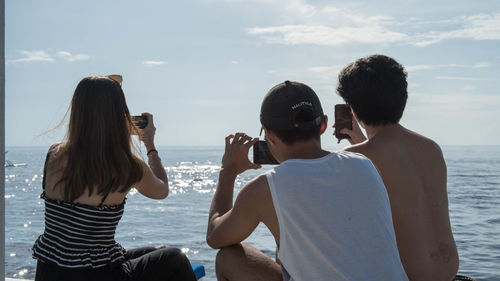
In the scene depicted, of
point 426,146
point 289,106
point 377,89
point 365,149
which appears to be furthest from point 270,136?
point 426,146

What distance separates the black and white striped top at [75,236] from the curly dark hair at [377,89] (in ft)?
4.61

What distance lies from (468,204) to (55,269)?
19580 millimetres

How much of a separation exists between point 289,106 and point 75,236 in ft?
4.30

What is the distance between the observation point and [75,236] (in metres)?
2.64

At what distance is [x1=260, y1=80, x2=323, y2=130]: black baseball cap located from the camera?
84.3 inches

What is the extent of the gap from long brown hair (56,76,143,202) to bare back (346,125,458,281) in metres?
1.27

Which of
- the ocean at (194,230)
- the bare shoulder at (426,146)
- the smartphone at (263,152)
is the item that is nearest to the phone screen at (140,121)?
the smartphone at (263,152)

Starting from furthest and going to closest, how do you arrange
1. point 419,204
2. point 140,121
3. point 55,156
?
point 140,121, point 55,156, point 419,204

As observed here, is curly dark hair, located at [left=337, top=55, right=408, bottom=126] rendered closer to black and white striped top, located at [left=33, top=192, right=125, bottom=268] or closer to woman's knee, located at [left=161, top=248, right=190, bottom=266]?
woman's knee, located at [left=161, top=248, right=190, bottom=266]

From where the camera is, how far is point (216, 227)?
2.29m

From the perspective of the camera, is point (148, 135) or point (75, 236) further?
point (148, 135)

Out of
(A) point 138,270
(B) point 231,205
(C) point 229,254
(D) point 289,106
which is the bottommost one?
(A) point 138,270

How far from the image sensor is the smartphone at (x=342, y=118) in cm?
301

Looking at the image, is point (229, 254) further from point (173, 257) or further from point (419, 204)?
point (419, 204)
